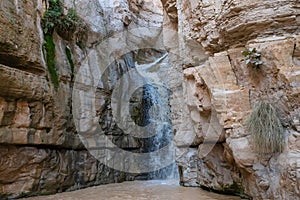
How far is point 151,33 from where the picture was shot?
1370cm

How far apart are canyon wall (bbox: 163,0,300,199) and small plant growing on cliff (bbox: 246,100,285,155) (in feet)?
0.31

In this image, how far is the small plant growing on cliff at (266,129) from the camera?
12.3ft

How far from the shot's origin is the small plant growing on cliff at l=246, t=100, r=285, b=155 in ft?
12.3

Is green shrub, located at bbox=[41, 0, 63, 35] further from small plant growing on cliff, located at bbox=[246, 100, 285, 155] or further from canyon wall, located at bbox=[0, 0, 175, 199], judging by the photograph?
small plant growing on cliff, located at bbox=[246, 100, 285, 155]

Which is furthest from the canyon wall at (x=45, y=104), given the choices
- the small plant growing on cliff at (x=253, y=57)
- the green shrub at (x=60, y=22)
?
the small plant growing on cliff at (x=253, y=57)

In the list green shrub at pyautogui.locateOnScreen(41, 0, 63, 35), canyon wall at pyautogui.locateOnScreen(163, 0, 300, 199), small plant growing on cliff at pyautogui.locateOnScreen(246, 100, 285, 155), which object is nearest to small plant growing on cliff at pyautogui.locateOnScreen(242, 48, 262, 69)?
canyon wall at pyautogui.locateOnScreen(163, 0, 300, 199)

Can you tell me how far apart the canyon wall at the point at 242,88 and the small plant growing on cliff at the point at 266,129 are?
0.31 feet

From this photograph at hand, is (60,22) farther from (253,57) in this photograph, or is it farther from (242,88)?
(253,57)

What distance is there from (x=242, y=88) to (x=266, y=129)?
2.92ft

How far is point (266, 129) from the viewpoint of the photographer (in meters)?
3.81

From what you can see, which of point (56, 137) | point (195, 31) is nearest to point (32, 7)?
point (56, 137)

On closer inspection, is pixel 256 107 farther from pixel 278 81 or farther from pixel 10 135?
pixel 10 135

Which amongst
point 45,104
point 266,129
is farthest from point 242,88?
point 45,104

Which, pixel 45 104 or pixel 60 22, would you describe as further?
pixel 60 22
